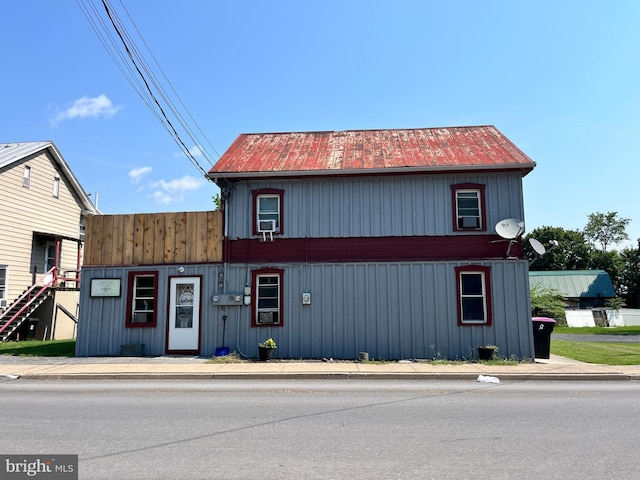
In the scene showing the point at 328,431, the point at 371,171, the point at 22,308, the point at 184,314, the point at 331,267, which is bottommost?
the point at 328,431

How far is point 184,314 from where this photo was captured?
14828 millimetres

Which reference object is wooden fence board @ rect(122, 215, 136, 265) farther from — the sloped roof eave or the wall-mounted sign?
the sloped roof eave

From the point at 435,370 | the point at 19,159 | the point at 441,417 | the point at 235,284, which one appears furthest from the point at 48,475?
the point at 19,159

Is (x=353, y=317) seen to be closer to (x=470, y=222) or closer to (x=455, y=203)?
(x=470, y=222)

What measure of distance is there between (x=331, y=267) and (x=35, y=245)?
1667cm

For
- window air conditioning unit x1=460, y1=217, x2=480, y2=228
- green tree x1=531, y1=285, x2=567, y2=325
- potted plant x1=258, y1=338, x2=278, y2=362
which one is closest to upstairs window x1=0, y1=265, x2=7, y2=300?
potted plant x1=258, y1=338, x2=278, y2=362

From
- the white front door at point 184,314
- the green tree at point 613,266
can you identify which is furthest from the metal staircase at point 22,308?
the green tree at point 613,266

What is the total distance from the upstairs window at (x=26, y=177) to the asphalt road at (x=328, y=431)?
15.8m

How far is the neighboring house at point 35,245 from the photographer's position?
20.9m

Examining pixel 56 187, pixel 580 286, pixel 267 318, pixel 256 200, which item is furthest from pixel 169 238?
pixel 580 286

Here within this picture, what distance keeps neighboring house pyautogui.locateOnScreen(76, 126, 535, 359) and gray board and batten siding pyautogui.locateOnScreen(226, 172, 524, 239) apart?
0.11 ft

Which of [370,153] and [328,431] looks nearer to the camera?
[328,431]

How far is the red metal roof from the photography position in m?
14.6

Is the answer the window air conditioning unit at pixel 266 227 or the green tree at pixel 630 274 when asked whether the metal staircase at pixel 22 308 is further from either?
the green tree at pixel 630 274
